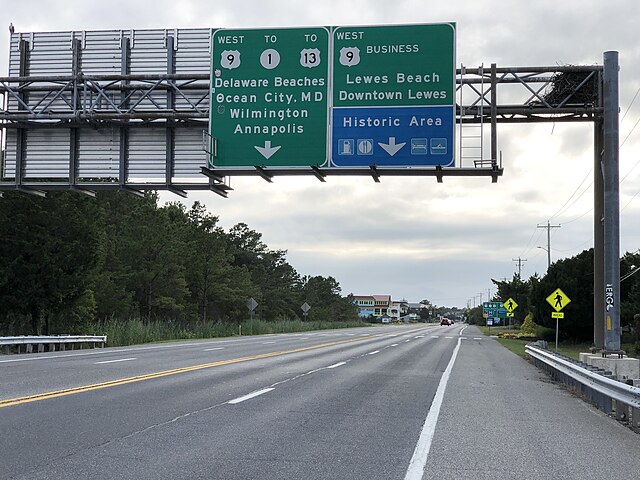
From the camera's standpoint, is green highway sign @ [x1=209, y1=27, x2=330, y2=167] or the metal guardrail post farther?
green highway sign @ [x1=209, y1=27, x2=330, y2=167]

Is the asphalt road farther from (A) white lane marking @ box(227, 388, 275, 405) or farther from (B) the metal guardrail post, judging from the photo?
(B) the metal guardrail post

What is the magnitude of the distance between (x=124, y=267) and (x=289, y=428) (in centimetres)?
5398

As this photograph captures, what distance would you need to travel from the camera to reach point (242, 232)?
374 feet

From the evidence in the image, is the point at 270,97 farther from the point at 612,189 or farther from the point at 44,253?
the point at 44,253

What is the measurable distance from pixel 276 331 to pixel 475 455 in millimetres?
61841

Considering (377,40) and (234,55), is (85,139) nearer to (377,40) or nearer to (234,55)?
(234,55)

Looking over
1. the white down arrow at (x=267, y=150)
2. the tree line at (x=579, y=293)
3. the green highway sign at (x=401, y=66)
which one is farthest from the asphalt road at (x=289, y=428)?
the tree line at (x=579, y=293)

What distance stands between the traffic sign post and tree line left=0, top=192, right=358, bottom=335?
24.8 meters

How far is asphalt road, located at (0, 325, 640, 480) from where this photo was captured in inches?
299

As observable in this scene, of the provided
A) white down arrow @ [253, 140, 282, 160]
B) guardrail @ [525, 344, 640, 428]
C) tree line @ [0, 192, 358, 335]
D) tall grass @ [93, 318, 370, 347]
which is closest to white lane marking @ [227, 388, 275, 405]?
guardrail @ [525, 344, 640, 428]

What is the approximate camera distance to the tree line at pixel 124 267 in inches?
1538

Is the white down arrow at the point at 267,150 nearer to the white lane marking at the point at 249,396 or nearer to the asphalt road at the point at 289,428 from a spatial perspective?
the asphalt road at the point at 289,428

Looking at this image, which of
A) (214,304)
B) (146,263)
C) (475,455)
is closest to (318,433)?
(475,455)

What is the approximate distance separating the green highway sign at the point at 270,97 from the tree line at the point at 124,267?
22.2 m
